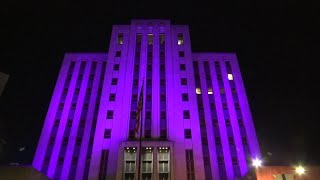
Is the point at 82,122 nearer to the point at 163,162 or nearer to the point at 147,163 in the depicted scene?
the point at 147,163

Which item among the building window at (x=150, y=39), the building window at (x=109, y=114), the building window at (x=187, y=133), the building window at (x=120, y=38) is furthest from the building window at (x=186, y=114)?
the building window at (x=120, y=38)

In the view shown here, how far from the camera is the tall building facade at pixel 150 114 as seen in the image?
4197 cm

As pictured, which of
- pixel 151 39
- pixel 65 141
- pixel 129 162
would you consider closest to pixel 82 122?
pixel 65 141

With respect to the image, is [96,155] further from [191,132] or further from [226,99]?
[226,99]

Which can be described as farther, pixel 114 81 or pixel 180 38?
pixel 180 38

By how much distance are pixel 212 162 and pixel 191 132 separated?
20.1ft

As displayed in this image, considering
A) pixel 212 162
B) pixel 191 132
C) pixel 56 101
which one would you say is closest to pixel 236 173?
pixel 212 162

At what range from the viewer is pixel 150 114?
1863 inches

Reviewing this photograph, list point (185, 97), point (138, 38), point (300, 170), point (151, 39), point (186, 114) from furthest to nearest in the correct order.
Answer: point (138, 38)
point (151, 39)
point (185, 97)
point (186, 114)
point (300, 170)

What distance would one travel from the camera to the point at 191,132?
4538 centimetres

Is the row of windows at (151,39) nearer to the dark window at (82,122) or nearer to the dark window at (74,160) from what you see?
the dark window at (82,122)

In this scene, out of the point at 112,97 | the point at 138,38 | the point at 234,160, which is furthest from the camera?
the point at 138,38

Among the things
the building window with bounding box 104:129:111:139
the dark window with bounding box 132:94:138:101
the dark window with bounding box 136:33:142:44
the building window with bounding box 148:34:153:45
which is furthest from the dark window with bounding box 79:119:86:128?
the building window with bounding box 148:34:153:45

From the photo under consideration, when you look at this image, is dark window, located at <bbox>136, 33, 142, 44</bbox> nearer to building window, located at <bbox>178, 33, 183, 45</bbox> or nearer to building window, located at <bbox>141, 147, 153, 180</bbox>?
building window, located at <bbox>178, 33, 183, 45</bbox>
